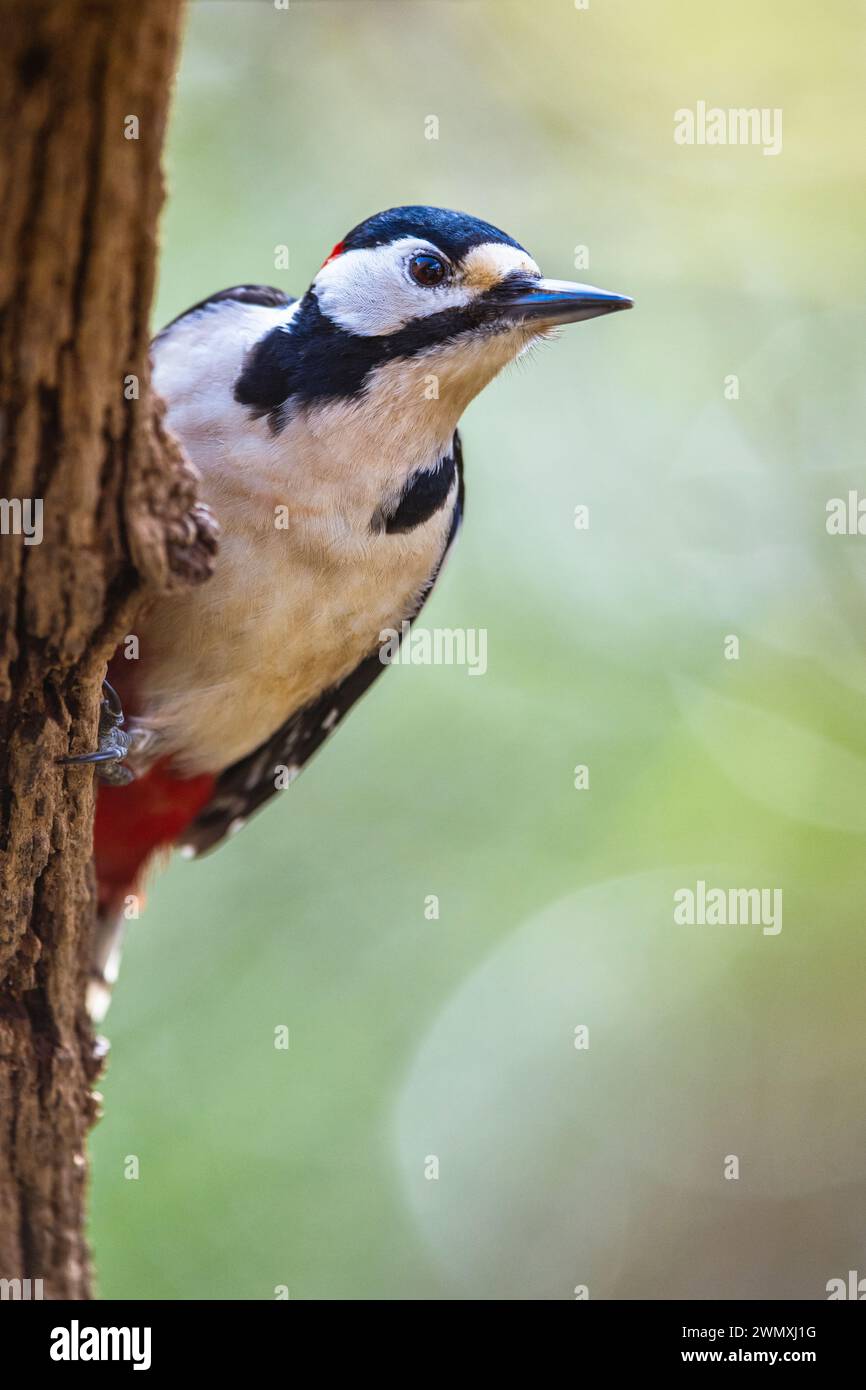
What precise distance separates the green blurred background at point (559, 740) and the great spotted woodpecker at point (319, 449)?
5.94 feet

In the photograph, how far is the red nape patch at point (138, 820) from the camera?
11.0 ft

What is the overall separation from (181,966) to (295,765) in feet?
5.44

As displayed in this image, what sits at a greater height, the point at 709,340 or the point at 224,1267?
the point at 709,340

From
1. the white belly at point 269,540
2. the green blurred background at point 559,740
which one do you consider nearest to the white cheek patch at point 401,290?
the white belly at point 269,540

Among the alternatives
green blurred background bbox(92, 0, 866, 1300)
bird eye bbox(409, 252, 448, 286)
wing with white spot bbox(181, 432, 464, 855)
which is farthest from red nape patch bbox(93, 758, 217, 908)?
green blurred background bbox(92, 0, 866, 1300)

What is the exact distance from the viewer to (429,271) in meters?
2.96

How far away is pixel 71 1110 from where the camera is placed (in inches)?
99.7

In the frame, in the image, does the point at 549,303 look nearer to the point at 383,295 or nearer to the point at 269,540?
the point at 383,295

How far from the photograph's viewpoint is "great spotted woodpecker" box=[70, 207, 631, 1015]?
279 centimetres

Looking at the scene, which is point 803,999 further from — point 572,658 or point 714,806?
point 572,658

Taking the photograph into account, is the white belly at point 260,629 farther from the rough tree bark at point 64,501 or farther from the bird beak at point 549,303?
the rough tree bark at point 64,501

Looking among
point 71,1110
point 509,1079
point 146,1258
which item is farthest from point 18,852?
point 509,1079

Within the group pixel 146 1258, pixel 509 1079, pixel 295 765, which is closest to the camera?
pixel 295 765

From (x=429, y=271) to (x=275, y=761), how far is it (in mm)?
1328
